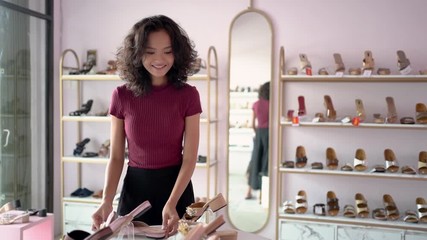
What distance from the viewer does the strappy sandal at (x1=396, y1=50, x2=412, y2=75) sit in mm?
3500

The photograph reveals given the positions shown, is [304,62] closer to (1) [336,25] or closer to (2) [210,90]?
(1) [336,25]

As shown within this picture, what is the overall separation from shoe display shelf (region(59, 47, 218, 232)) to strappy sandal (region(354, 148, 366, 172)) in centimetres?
123

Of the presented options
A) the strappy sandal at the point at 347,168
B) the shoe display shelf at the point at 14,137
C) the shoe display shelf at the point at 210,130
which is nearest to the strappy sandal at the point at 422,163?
the strappy sandal at the point at 347,168

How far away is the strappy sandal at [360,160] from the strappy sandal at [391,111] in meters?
0.36

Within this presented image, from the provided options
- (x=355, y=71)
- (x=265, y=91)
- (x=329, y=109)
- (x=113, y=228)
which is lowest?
(x=113, y=228)

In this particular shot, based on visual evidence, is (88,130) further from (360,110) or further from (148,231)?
(148,231)

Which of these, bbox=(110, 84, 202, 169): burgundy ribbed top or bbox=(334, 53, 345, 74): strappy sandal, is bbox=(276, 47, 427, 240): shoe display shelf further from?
bbox=(110, 84, 202, 169): burgundy ribbed top

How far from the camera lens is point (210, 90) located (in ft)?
13.7

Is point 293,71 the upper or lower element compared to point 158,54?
upper

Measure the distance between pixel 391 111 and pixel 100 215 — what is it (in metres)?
2.74

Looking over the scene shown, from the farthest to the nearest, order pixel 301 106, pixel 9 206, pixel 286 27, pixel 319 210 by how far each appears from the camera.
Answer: pixel 286 27 → pixel 301 106 → pixel 319 210 → pixel 9 206

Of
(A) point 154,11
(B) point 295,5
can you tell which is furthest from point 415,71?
(A) point 154,11

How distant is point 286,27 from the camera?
13.2ft

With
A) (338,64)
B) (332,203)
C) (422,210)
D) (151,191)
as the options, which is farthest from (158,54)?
(422,210)
